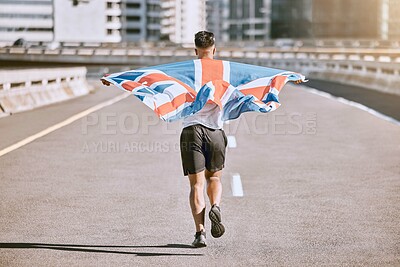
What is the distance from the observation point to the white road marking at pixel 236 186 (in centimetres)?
1122

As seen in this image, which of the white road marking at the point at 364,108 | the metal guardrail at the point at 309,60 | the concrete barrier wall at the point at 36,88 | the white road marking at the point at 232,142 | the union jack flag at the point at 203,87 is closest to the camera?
the union jack flag at the point at 203,87

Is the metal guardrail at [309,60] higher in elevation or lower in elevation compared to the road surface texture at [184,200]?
lower

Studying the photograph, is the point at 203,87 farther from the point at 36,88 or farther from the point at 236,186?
the point at 36,88

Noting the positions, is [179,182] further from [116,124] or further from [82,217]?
[116,124]

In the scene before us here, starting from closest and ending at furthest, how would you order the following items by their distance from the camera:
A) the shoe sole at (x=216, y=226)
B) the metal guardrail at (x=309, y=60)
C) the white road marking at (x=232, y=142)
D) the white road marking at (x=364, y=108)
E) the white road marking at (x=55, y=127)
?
the shoe sole at (x=216, y=226), the white road marking at (x=55, y=127), the white road marking at (x=232, y=142), the white road marking at (x=364, y=108), the metal guardrail at (x=309, y=60)

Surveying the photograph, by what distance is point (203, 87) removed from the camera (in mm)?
7961

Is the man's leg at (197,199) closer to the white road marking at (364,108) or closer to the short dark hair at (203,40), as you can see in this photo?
the short dark hair at (203,40)

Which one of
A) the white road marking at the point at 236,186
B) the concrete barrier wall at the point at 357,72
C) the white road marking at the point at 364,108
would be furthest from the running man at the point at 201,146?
the concrete barrier wall at the point at 357,72

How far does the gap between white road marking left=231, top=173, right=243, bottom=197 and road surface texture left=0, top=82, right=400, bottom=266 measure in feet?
0.25

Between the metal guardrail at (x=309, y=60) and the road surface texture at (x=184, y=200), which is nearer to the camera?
the road surface texture at (x=184, y=200)

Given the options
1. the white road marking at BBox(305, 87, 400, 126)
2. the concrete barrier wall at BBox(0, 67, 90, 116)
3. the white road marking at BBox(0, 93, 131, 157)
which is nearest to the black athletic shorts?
the white road marking at BBox(0, 93, 131, 157)

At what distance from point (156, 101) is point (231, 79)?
0.65 meters

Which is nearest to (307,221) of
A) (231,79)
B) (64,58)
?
(231,79)

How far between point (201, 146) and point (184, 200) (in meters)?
2.89
